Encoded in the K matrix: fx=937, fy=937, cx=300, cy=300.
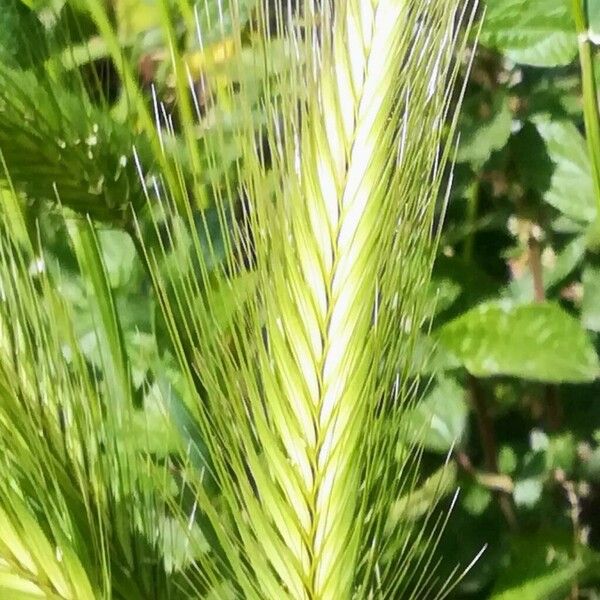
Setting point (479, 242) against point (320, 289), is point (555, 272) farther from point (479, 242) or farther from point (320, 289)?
point (320, 289)

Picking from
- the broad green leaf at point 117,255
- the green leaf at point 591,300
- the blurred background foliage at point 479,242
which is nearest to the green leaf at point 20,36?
the blurred background foliage at point 479,242

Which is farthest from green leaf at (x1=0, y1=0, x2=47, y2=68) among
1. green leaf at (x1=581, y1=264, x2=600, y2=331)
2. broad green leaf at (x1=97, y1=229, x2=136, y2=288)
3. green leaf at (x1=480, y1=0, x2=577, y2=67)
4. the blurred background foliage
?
green leaf at (x1=581, y1=264, x2=600, y2=331)

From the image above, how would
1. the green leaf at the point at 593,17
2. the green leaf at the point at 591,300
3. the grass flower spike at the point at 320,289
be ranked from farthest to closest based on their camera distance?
the green leaf at the point at 591,300 → the green leaf at the point at 593,17 → the grass flower spike at the point at 320,289

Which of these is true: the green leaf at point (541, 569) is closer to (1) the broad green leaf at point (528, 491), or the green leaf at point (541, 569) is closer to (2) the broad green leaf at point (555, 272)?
(1) the broad green leaf at point (528, 491)

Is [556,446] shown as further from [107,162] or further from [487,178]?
[107,162]

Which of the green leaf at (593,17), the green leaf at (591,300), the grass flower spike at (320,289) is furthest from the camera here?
the green leaf at (591,300)

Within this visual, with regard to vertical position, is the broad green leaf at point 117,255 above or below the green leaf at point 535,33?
below

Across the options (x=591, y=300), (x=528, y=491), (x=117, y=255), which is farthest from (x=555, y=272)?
(x=117, y=255)
